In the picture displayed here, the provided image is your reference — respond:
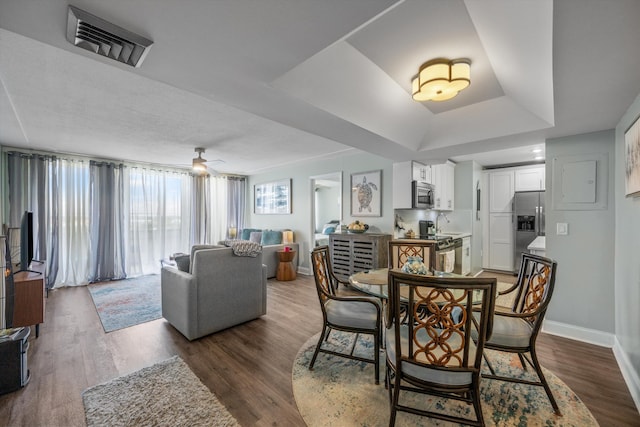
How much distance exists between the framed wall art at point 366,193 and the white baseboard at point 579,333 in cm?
256

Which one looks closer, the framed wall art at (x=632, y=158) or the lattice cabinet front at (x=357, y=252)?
the framed wall art at (x=632, y=158)

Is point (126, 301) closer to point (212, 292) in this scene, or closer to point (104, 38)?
point (212, 292)

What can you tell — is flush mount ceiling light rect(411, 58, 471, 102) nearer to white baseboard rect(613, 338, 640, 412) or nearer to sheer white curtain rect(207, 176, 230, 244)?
white baseboard rect(613, 338, 640, 412)

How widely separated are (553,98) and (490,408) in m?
→ 2.26

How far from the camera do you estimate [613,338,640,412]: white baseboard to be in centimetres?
181

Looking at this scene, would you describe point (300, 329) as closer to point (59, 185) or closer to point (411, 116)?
point (411, 116)

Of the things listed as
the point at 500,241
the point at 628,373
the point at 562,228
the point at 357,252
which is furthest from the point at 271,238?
the point at 628,373

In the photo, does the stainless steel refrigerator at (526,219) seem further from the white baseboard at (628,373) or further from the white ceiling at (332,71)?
the white baseboard at (628,373)

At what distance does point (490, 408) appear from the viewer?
176cm

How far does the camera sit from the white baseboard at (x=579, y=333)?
2.59 metres

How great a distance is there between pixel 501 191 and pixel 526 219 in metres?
0.75

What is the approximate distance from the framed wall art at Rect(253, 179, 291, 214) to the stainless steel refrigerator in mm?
4789

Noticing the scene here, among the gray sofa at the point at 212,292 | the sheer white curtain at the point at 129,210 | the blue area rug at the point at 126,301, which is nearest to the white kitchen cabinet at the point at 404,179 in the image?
the gray sofa at the point at 212,292

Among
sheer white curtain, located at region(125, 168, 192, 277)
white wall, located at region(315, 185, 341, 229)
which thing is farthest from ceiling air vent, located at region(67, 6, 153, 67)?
white wall, located at region(315, 185, 341, 229)
